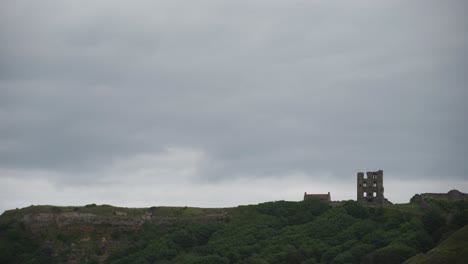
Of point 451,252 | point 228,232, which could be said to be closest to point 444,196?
point 228,232

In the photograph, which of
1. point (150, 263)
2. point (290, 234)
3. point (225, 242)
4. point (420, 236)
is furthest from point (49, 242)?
point (420, 236)

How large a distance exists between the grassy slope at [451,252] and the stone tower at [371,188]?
3639 cm

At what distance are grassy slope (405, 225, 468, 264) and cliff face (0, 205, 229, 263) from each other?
51.1 meters

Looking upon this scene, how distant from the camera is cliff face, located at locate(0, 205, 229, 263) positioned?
458ft

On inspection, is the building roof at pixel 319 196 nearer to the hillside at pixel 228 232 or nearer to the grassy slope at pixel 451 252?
the hillside at pixel 228 232

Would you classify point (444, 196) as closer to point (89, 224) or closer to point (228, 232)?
point (228, 232)

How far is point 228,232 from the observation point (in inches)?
5512

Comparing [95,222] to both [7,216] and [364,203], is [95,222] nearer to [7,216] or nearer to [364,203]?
[7,216]

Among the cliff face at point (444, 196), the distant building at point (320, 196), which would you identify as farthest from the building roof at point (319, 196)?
the cliff face at point (444, 196)

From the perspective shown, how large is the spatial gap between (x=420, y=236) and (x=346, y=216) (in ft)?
62.1

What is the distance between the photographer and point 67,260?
137 m

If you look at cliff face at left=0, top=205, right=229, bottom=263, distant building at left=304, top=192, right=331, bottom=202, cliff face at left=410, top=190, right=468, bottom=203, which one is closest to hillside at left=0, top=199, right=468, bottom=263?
cliff face at left=0, top=205, right=229, bottom=263

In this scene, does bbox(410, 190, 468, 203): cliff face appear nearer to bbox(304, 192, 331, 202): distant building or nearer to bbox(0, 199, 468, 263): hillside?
bbox(0, 199, 468, 263): hillside

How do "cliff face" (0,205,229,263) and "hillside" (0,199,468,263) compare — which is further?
"cliff face" (0,205,229,263)
